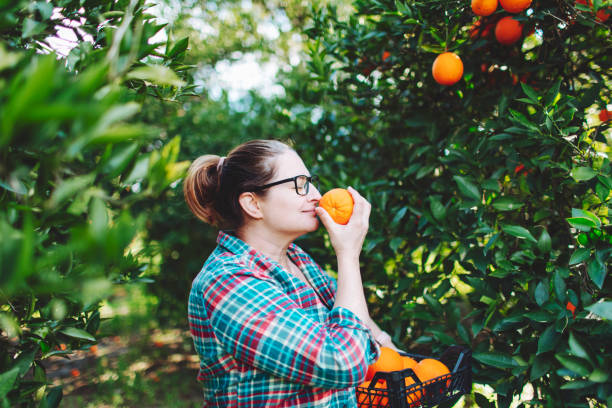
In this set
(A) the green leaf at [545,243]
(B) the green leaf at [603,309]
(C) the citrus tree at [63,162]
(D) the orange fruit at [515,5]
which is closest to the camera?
(C) the citrus tree at [63,162]

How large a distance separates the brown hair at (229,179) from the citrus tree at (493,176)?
69cm

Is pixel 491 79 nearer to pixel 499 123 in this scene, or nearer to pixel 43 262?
pixel 499 123

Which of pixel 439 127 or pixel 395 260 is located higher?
pixel 439 127

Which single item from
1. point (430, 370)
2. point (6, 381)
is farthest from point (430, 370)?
point (6, 381)

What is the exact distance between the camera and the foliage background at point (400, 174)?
0.62 m

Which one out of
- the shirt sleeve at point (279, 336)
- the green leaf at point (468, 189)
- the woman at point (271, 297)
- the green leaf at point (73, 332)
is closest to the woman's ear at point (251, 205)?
the woman at point (271, 297)

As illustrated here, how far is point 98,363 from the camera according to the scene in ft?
14.2

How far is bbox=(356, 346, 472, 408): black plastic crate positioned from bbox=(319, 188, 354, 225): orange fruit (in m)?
0.58

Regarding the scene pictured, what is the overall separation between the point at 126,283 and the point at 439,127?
1.62m

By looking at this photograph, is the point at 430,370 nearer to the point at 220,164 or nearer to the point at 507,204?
the point at 507,204

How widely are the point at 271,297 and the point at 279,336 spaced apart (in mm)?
130

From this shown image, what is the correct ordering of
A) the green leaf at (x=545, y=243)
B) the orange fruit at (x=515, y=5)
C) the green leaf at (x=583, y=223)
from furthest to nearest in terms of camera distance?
the orange fruit at (x=515, y=5)
the green leaf at (x=545, y=243)
the green leaf at (x=583, y=223)

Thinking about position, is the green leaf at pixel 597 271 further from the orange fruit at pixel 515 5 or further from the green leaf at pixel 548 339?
the orange fruit at pixel 515 5

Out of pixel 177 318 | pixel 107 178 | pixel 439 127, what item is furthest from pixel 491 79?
pixel 177 318
